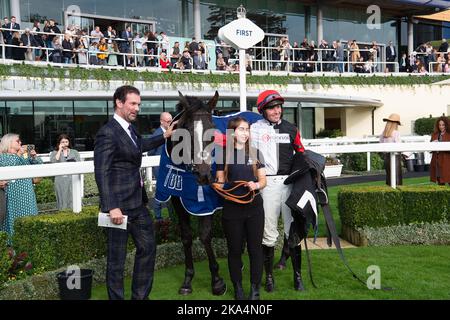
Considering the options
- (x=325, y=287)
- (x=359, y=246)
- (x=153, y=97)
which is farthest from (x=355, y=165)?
(x=325, y=287)

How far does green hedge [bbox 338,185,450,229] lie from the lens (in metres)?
Answer: 5.98

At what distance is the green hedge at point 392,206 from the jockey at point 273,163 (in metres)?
1.71

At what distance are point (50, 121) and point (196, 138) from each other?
11.9m

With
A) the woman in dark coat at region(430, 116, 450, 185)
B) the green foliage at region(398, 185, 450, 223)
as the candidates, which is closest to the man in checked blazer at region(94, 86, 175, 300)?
the green foliage at region(398, 185, 450, 223)

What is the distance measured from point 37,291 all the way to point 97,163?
123cm

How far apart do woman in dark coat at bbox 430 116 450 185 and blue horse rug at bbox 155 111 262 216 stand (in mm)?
4852

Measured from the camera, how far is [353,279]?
4648 millimetres

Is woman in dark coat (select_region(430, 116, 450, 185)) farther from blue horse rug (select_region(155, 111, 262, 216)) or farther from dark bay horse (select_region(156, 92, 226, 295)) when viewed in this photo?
dark bay horse (select_region(156, 92, 226, 295))

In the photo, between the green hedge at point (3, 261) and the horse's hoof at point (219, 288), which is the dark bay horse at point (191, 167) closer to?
the horse's hoof at point (219, 288)

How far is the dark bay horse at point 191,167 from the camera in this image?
4.15m

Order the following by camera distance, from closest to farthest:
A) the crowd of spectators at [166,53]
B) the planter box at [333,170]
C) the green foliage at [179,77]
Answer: the green foliage at [179,77]
the crowd of spectators at [166,53]
the planter box at [333,170]

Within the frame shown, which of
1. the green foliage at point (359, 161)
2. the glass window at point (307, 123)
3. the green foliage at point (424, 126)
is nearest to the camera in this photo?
the green foliage at point (359, 161)

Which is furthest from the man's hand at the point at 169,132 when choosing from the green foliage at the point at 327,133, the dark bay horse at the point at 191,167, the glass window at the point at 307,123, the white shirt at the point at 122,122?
→ the green foliage at the point at 327,133
